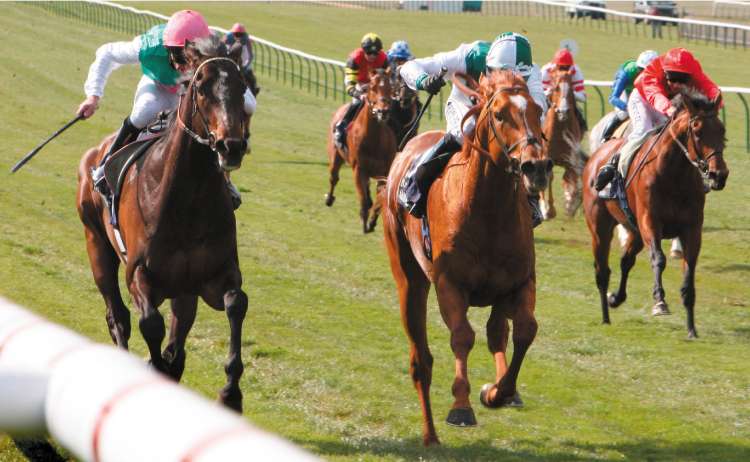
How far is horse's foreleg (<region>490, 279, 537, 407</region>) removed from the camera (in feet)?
22.9

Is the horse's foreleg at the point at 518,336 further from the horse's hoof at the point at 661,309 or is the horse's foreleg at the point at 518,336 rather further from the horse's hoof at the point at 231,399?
the horse's hoof at the point at 661,309

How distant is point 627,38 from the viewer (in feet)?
142

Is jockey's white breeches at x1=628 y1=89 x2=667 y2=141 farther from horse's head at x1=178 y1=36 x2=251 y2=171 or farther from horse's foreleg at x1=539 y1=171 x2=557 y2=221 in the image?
horse's head at x1=178 y1=36 x2=251 y2=171

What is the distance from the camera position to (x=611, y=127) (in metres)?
15.0

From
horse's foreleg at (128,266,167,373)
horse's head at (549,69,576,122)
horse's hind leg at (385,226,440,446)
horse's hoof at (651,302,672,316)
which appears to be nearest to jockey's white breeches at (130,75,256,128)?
horse's foreleg at (128,266,167,373)

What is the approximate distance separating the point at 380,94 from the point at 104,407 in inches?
501

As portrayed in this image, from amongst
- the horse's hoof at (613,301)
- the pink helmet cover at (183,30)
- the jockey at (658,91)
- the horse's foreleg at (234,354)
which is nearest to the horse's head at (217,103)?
the pink helmet cover at (183,30)

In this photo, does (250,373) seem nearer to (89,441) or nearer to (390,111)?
(89,441)

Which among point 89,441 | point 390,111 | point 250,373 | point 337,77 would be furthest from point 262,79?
point 89,441

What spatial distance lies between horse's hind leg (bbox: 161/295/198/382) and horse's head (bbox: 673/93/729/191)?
4.59 metres

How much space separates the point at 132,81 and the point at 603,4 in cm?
2188

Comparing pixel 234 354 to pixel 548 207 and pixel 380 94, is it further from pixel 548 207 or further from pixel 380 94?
pixel 548 207

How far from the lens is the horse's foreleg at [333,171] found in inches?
727

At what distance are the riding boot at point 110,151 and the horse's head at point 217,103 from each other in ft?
3.52
